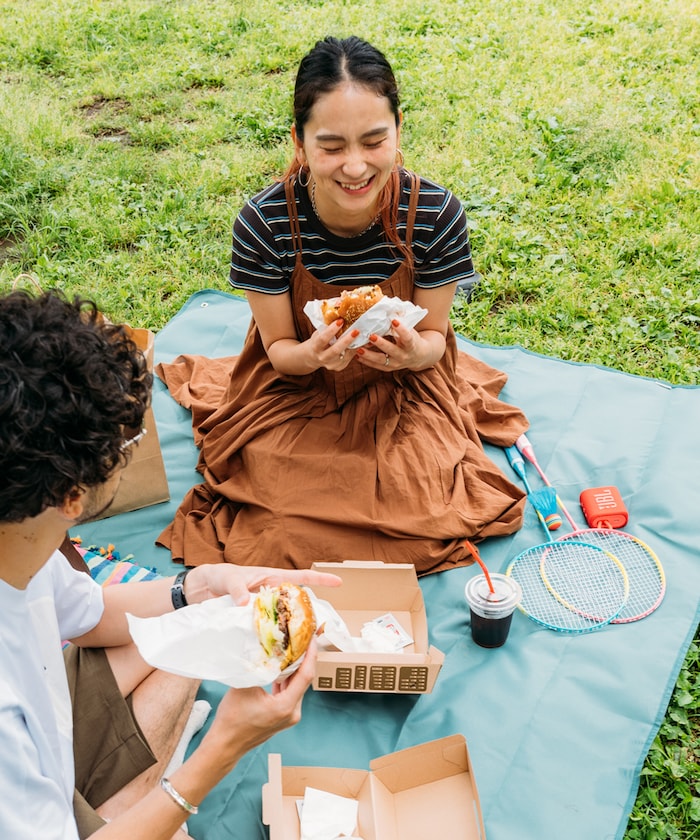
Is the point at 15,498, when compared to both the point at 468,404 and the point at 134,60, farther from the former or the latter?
the point at 134,60

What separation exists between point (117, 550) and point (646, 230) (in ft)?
11.5

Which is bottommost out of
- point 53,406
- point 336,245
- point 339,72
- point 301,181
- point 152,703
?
point 152,703

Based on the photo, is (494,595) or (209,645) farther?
(494,595)

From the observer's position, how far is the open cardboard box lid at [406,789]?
7.80 feet

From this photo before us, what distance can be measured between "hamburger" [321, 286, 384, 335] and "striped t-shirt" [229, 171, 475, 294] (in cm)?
24

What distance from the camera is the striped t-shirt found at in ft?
10.1

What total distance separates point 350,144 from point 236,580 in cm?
147

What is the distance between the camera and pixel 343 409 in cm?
328

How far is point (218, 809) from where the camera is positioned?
2.51 metres

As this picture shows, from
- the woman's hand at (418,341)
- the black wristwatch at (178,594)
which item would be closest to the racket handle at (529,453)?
the woman's hand at (418,341)

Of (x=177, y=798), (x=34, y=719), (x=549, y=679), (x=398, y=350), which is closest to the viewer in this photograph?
(x=34, y=719)

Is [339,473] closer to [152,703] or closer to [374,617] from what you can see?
[374,617]

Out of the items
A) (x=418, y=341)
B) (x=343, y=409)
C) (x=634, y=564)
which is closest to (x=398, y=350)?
(x=418, y=341)

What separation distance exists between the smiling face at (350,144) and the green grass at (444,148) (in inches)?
65.7
